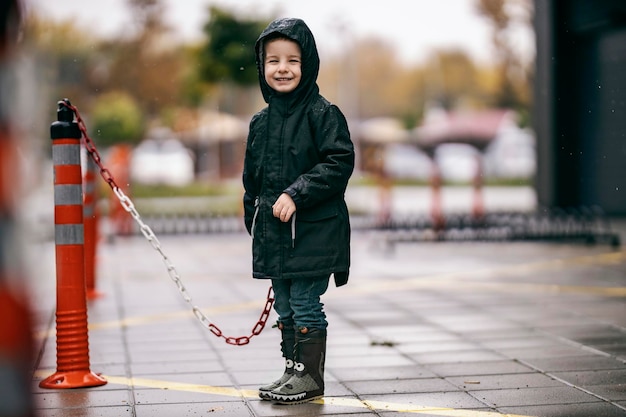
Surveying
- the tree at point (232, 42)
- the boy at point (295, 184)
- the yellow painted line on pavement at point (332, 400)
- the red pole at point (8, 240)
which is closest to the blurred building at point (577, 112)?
Answer: the tree at point (232, 42)

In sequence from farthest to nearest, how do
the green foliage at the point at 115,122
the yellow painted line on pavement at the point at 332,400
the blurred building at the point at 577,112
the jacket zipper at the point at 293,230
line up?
the green foliage at the point at 115,122, the blurred building at the point at 577,112, the jacket zipper at the point at 293,230, the yellow painted line on pavement at the point at 332,400

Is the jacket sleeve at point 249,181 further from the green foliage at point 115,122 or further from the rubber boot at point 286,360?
the green foliage at point 115,122

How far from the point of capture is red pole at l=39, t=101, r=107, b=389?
5188mm

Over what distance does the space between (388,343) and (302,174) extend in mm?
2045

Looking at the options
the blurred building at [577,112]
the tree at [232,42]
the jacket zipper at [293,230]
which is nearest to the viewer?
the jacket zipper at [293,230]

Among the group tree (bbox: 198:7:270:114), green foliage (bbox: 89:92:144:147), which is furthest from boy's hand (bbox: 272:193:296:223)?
green foliage (bbox: 89:92:144:147)

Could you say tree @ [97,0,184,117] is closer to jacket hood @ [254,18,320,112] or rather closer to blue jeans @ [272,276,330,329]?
jacket hood @ [254,18,320,112]

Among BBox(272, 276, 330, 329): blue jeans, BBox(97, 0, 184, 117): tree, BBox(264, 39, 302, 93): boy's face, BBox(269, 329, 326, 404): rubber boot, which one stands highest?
BBox(97, 0, 184, 117): tree

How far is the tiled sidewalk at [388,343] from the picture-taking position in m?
4.82

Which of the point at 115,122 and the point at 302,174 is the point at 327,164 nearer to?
the point at 302,174

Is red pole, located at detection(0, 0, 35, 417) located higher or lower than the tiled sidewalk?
higher

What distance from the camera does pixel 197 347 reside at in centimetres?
641

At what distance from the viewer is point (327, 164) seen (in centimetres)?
471

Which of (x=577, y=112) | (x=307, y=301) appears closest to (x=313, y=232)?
(x=307, y=301)
